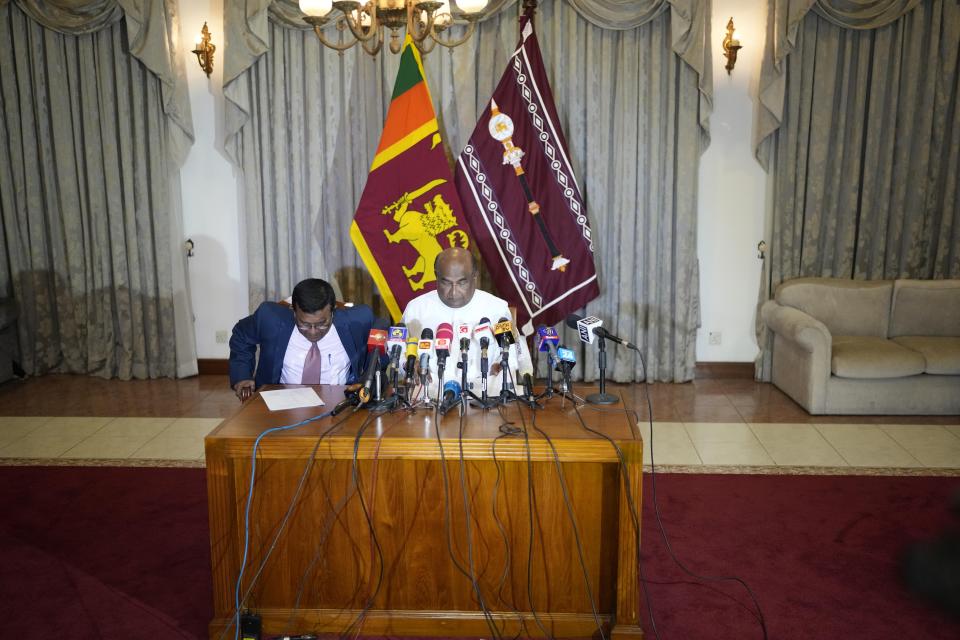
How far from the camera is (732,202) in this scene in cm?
624

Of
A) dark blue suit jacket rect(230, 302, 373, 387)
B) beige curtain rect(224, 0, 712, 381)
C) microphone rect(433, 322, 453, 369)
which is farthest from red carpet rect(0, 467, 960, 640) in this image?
beige curtain rect(224, 0, 712, 381)

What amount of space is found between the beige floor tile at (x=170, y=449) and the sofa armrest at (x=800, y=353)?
150 inches

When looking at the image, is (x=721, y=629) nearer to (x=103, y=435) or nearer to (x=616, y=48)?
(x=103, y=435)

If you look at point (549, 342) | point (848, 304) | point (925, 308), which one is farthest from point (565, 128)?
point (549, 342)

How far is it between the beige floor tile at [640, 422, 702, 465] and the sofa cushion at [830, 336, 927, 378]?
3.61 ft

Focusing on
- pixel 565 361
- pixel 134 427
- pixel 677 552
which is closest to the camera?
pixel 565 361

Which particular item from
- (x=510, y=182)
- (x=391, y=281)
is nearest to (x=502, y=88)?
(x=510, y=182)

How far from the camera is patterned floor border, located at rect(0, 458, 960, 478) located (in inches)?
176

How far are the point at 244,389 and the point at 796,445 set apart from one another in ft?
10.3

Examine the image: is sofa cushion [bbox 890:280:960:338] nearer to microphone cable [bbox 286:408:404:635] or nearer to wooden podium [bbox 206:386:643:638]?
wooden podium [bbox 206:386:643:638]

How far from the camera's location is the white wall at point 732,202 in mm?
5992

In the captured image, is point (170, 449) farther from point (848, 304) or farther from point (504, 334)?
point (848, 304)

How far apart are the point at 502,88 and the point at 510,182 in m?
0.63

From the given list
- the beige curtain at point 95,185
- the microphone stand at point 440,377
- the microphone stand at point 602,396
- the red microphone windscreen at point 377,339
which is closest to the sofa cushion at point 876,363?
the microphone stand at point 602,396
